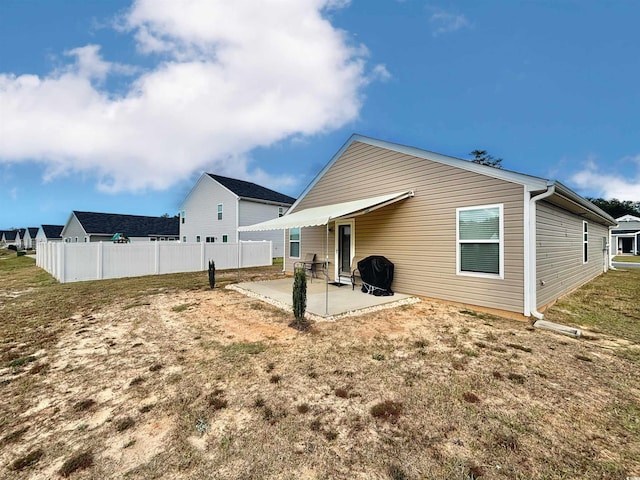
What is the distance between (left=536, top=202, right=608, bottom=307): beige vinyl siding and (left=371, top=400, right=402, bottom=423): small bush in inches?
206

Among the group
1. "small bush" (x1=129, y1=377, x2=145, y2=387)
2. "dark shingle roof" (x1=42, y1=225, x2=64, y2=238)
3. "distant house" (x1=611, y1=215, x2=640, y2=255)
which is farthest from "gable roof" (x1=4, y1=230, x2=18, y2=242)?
"distant house" (x1=611, y1=215, x2=640, y2=255)

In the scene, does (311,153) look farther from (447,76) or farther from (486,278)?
(486,278)

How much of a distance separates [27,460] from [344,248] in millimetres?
8579

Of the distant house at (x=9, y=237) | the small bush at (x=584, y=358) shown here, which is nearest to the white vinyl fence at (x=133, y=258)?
the small bush at (x=584, y=358)

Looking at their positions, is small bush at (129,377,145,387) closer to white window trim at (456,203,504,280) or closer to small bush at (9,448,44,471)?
small bush at (9,448,44,471)

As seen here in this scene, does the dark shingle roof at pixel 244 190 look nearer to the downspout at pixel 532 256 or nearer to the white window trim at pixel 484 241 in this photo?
the white window trim at pixel 484 241

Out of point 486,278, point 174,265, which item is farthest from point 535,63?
point 174,265

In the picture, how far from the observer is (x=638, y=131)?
24.8 metres

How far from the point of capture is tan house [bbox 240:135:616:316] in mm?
5996

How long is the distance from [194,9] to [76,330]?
9.50 metres

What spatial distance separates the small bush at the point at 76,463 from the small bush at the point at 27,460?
11.0 inches

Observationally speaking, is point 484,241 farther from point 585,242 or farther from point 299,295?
point 585,242

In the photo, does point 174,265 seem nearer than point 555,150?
Yes

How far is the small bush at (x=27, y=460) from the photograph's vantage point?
2189 mm
